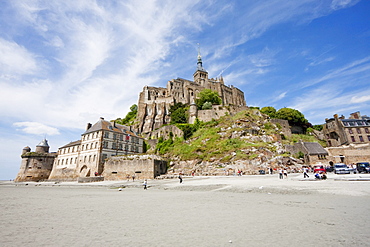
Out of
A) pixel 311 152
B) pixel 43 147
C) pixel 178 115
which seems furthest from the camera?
pixel 178 115

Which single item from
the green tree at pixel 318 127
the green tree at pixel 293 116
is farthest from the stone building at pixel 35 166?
the green tree at pixel 318 127

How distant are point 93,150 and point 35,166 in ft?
59.0

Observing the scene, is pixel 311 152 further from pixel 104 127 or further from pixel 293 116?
pixel 104 127

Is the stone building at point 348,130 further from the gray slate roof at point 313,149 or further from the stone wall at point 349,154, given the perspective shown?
the gray slate roof at point 313,149

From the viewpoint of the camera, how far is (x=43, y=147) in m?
47.9

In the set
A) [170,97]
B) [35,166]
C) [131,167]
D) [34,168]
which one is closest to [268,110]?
[170,97]

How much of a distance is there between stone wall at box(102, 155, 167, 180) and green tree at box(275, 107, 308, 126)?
45194 millimetres

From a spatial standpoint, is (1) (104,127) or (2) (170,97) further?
(2) (170,97)

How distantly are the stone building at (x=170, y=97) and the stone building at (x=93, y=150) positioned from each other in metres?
17.1

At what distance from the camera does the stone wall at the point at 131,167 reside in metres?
32.8

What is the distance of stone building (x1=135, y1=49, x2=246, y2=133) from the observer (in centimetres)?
6203

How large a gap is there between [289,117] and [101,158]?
5480 centimetres

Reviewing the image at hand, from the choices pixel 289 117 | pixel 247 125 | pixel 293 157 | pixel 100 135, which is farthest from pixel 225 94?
pixel 100 135

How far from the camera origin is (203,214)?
6.83m
